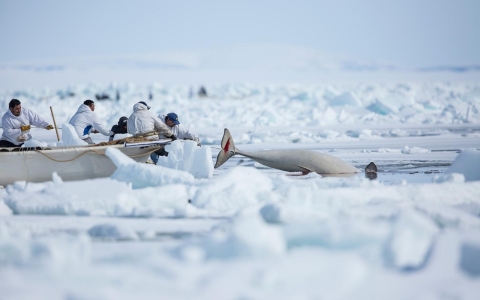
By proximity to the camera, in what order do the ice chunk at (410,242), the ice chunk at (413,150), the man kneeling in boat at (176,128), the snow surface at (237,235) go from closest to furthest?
the snow surface at (237,235) → the ice chunk at (410,242) → the man kneeling in boat at (176,128) → the ice chunk at (413,150)

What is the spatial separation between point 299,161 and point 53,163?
3.62m

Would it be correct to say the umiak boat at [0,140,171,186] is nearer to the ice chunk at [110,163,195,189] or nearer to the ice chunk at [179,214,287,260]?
the ice chunk at [110,163,195,189]

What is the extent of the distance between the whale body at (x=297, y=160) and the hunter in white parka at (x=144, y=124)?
88 cm

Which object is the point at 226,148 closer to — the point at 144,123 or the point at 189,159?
the point at 189,159

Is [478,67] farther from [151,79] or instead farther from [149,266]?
[149,266]

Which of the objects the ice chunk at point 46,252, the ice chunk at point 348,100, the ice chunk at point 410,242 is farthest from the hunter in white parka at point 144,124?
the ice chunk at point 348,100

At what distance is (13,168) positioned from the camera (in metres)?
8.88

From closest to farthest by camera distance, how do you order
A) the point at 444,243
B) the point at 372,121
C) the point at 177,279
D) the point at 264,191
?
the point at 177,279
the point at 444,243
the point at 264,191
the point at 372,121

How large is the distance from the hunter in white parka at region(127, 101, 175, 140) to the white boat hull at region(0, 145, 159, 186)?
124 centimetres

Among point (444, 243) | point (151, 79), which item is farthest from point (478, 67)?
point (444, 243)

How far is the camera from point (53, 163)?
884 cm

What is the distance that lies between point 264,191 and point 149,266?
101 inches

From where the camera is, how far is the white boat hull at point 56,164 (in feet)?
28.9

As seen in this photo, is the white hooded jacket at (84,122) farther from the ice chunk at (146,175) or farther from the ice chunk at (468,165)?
the ice chunk at (468,165)
